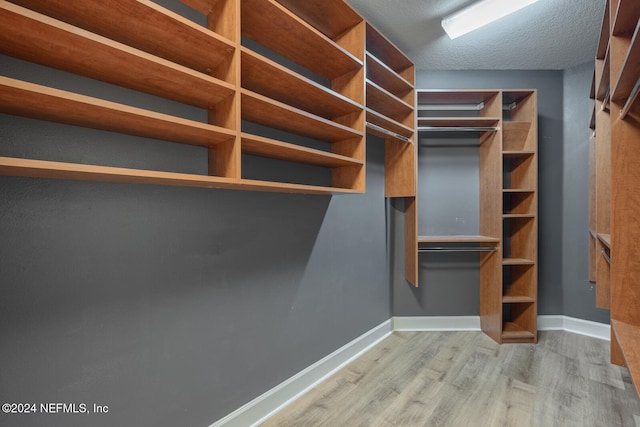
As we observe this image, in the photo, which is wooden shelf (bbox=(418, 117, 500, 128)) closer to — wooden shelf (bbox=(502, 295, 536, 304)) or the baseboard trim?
wooden shelf (bbox=(502, 295, 536, 304))

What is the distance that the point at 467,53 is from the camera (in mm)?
2588

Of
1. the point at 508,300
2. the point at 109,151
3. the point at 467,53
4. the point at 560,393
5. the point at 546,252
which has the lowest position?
the point at 560,393

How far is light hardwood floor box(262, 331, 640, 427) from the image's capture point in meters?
1.69

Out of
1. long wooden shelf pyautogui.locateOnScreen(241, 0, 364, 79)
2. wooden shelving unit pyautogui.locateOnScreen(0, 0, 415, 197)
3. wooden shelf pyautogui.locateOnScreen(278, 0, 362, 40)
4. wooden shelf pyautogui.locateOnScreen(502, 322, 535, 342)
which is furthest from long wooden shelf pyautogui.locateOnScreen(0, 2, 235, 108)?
wooden shelf pyautogui.locateOnScreen(502, 322, 535, 342)

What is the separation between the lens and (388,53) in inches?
91.7

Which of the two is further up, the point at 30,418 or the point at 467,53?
the point at 467,53

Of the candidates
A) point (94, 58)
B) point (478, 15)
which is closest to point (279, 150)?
point (94, 58)

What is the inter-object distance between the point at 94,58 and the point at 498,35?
2.72 meters

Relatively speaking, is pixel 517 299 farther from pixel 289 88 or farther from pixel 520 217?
pixel 289 88

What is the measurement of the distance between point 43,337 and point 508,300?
124 inches

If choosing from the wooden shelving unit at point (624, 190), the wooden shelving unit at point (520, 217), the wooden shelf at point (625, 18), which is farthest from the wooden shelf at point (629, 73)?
the wooden shelving unit at point (520, 217)

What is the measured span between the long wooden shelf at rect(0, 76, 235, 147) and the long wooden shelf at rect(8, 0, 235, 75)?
325mm

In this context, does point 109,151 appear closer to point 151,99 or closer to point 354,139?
point 151,99

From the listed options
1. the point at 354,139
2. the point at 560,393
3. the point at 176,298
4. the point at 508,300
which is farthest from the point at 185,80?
the point at 508,300
